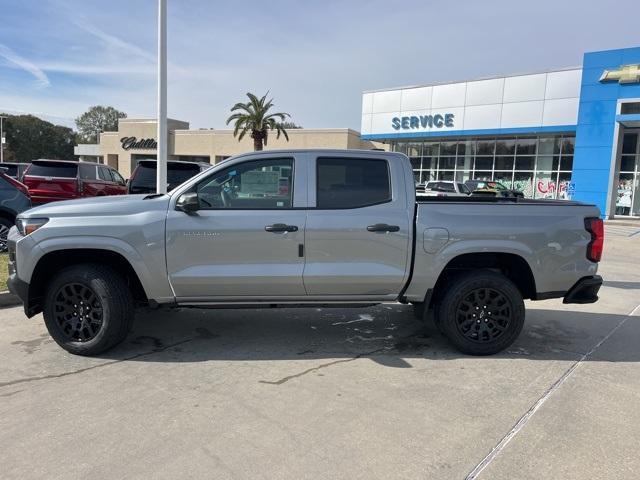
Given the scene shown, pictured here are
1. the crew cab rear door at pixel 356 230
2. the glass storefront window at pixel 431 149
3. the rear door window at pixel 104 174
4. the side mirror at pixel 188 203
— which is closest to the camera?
the side mirror at pixel 188 203

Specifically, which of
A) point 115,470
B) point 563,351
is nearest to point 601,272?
point 563,351

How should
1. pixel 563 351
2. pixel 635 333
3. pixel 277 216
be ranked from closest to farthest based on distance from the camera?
pixel 277 216, pixel 563 351, pixel 635 333

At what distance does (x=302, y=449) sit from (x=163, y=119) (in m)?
8.10

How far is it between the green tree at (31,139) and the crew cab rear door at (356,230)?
290 feet

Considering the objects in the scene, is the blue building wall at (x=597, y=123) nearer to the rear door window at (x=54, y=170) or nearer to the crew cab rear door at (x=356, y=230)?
the rear door window at (x=54, y=170)

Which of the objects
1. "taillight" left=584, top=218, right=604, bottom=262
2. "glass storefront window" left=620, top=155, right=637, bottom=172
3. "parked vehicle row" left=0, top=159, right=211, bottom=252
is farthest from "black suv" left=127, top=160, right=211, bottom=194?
"glass storefront window" left=620, top=155, right=637, bottom=172

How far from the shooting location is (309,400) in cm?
397

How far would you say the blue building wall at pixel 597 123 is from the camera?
83.7 ft

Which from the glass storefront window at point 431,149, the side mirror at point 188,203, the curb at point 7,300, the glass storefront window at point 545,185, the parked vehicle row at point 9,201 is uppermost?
the glass storefront window at point 431,149

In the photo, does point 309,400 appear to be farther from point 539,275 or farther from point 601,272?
point 601,272

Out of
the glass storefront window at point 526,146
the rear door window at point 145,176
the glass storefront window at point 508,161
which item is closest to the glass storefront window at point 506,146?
the glass storefront window at point 508,161

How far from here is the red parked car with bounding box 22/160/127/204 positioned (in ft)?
43.3

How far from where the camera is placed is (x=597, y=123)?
26.2 metres

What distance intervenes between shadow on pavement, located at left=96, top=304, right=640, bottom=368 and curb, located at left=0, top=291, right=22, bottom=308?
1.83m
